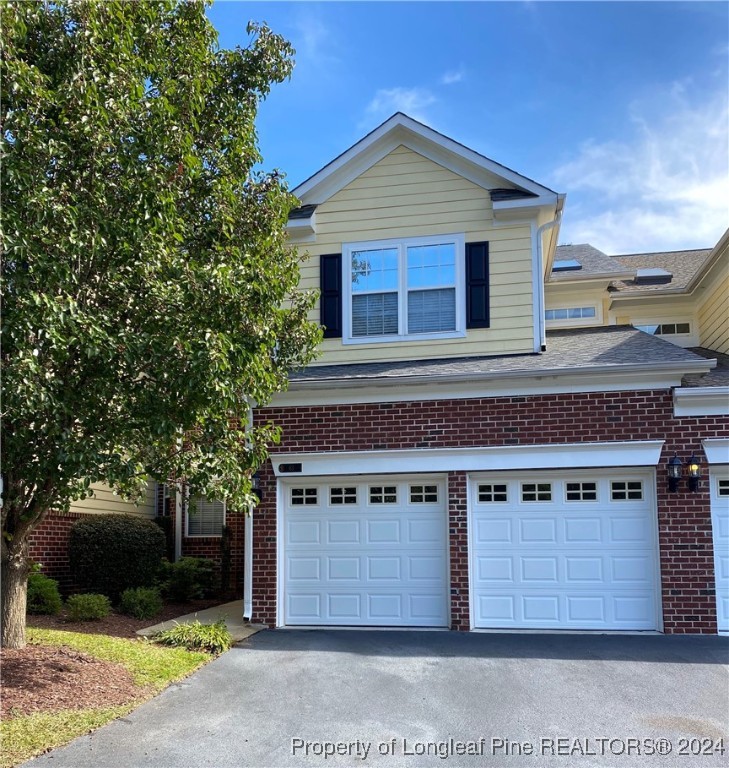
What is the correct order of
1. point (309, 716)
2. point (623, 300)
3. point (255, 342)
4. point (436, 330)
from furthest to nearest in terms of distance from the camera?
point (623, 300) < point (436, 330) < point (255, 342) < point (309, 716)

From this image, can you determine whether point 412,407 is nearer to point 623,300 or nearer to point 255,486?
point 255,486

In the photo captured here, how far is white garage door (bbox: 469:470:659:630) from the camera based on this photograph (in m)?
9.99

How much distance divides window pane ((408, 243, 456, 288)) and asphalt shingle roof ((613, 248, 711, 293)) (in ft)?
20.0

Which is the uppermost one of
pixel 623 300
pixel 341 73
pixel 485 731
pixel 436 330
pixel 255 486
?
pixel 341 73

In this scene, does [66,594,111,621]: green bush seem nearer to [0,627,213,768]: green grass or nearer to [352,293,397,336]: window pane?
[0,627,213,768]: green grass

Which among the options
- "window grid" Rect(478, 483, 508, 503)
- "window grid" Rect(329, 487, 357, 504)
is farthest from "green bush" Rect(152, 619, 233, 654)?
"window grid" Rect(478, 483, 508, 503)

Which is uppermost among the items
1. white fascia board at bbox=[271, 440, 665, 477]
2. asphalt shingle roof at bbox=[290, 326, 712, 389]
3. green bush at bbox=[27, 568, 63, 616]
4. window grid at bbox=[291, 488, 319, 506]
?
asphalt shingle roof at bbox=[290, 326, 712, 389]

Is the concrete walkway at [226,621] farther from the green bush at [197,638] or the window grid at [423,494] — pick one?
the window grid at [423,494]

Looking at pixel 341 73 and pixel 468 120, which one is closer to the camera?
pixel 341 73

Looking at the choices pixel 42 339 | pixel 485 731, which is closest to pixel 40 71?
pixel 42 339

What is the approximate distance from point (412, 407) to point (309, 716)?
16.4 feet

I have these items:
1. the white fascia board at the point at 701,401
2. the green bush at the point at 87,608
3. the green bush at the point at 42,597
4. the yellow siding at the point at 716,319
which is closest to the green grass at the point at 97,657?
the green bush at the point at 87,608

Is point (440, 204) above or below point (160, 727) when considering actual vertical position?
above

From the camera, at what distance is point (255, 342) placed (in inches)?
292
